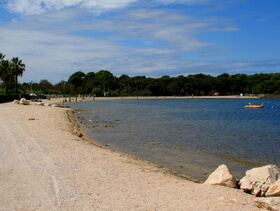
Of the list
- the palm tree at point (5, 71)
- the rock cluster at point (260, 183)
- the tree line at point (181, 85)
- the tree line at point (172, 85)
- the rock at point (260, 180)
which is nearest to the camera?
the rock cluster at point (260, 183)

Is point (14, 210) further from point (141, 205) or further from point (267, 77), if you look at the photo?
point (267, 77)

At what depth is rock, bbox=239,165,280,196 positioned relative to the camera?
21.0 feet

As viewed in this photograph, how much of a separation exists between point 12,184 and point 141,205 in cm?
299

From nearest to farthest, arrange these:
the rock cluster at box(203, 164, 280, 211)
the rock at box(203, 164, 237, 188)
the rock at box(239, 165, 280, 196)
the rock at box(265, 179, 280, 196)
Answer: the rock cluster at box(203, 164, 280, 211) → the rock at box(265, 179, 280, 196) → the rock at box(239, 165, 280, 196) → the rock at box(203, 164, 237, 188)

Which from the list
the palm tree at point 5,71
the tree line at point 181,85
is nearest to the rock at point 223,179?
the palm tree at point 5,71

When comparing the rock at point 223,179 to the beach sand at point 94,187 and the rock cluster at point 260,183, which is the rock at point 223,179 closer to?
the rock cluster at point 260,183

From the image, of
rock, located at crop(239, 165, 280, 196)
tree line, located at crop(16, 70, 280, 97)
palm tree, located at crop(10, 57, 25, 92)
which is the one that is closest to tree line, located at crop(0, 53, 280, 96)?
tree line, located at crop(16, 70, 280, 97)

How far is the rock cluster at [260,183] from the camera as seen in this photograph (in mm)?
5584

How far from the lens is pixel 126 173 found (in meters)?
8.09

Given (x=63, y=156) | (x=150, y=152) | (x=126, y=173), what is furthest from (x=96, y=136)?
(x=126, y=173)

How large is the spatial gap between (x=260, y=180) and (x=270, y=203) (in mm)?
1176

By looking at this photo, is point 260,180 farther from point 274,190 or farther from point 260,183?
point 274,190

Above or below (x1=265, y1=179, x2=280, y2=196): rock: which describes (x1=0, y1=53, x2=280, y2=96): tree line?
above

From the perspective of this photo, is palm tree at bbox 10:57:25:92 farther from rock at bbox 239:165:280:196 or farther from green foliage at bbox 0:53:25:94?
rock at bbox 239:165:280:196
